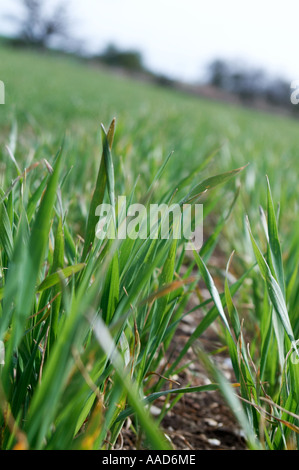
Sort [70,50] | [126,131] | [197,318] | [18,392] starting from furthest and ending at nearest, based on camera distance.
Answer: [70,50]
[126,131]
[197,318]
[18,392]

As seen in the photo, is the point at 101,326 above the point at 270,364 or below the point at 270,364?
above

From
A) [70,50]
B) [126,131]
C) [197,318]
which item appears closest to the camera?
[197,318]

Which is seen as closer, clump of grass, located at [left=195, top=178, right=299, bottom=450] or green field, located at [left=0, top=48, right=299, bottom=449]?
green field, located at [left=0, top=48, right=299, bottom=449]

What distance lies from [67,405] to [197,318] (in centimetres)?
90

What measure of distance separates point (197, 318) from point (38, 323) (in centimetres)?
78

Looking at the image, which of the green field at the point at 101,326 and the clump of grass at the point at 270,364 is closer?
the green field at the point at 101,326

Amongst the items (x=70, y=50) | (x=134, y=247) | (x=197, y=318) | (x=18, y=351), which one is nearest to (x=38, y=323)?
(x=18, y=351)

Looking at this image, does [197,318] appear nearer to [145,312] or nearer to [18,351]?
[145,312]

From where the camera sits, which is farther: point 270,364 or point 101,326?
point 270,364

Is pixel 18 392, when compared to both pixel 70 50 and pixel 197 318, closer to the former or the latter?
pixel 197 318

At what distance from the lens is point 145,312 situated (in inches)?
25.3

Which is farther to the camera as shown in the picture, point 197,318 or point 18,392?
point 197,318
